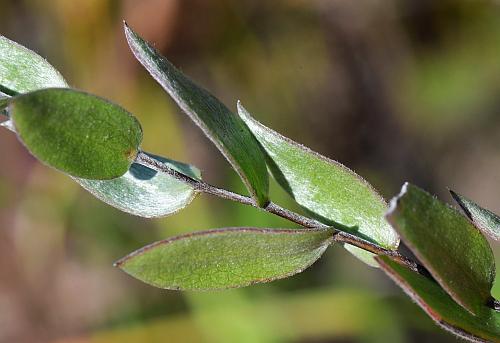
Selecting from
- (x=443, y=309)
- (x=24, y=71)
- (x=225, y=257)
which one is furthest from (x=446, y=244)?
(x=24, y=71)

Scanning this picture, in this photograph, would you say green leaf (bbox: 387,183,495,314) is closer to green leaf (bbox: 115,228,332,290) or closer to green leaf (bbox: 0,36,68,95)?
green leaf (bbox: 115,228,332,290)

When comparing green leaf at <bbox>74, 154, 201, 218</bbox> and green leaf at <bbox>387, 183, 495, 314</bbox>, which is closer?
green leaf at <bbox>387, 183, 495, 314</bbox>

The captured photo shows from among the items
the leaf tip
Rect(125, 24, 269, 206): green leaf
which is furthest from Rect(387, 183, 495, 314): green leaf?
Rect(125, 24, 269, 206): green leaf

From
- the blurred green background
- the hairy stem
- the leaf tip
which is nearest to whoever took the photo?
the leaf tip

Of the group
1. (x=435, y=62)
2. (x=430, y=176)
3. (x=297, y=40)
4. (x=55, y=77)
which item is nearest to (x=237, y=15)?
(x=297, y=40)

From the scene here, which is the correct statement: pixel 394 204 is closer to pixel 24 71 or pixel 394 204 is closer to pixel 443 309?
pixel 443 309

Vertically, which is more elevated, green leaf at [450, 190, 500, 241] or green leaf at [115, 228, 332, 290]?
green leaf at [450, 190, 500, 241]

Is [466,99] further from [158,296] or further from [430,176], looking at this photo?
[158,296]
